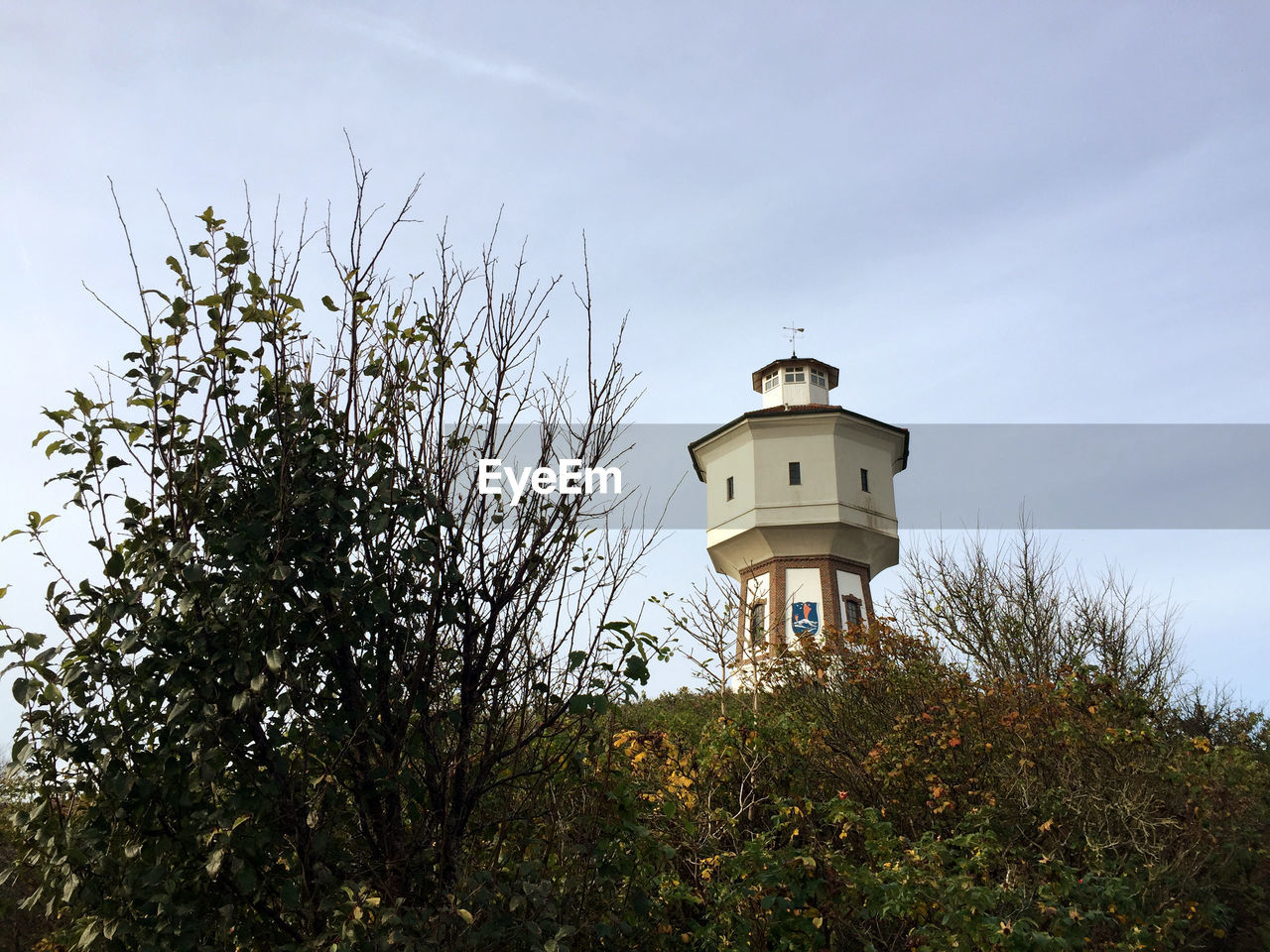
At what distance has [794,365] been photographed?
1102 inches

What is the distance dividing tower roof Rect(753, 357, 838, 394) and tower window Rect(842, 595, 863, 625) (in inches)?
298

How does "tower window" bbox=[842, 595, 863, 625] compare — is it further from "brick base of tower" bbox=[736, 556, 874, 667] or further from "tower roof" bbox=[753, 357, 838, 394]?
"tower roof" bbox=[753, 357, 838, 394]

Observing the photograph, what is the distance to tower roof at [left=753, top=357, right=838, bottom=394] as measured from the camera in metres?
28.0

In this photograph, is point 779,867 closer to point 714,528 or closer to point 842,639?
point 842,639

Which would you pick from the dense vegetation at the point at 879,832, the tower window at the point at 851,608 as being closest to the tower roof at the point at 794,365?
the tower window at the point at 851,608

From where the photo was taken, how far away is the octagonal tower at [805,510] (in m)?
23.2

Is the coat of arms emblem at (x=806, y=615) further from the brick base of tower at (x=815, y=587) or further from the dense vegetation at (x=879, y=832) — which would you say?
the dense vegetation at (x=879, y=832)

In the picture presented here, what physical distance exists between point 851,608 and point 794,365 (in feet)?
25.6

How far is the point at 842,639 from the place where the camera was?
487 inches

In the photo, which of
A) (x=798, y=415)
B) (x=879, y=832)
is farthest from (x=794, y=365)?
(x=879, y=832)

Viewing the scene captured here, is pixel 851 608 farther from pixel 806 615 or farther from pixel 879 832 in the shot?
pixel 879 832

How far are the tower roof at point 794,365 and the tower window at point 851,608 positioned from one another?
24.8 feet

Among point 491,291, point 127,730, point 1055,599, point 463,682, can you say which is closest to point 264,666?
point 127,730

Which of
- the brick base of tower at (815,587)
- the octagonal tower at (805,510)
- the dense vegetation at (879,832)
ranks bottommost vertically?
the dense vegetation at (879,832)
